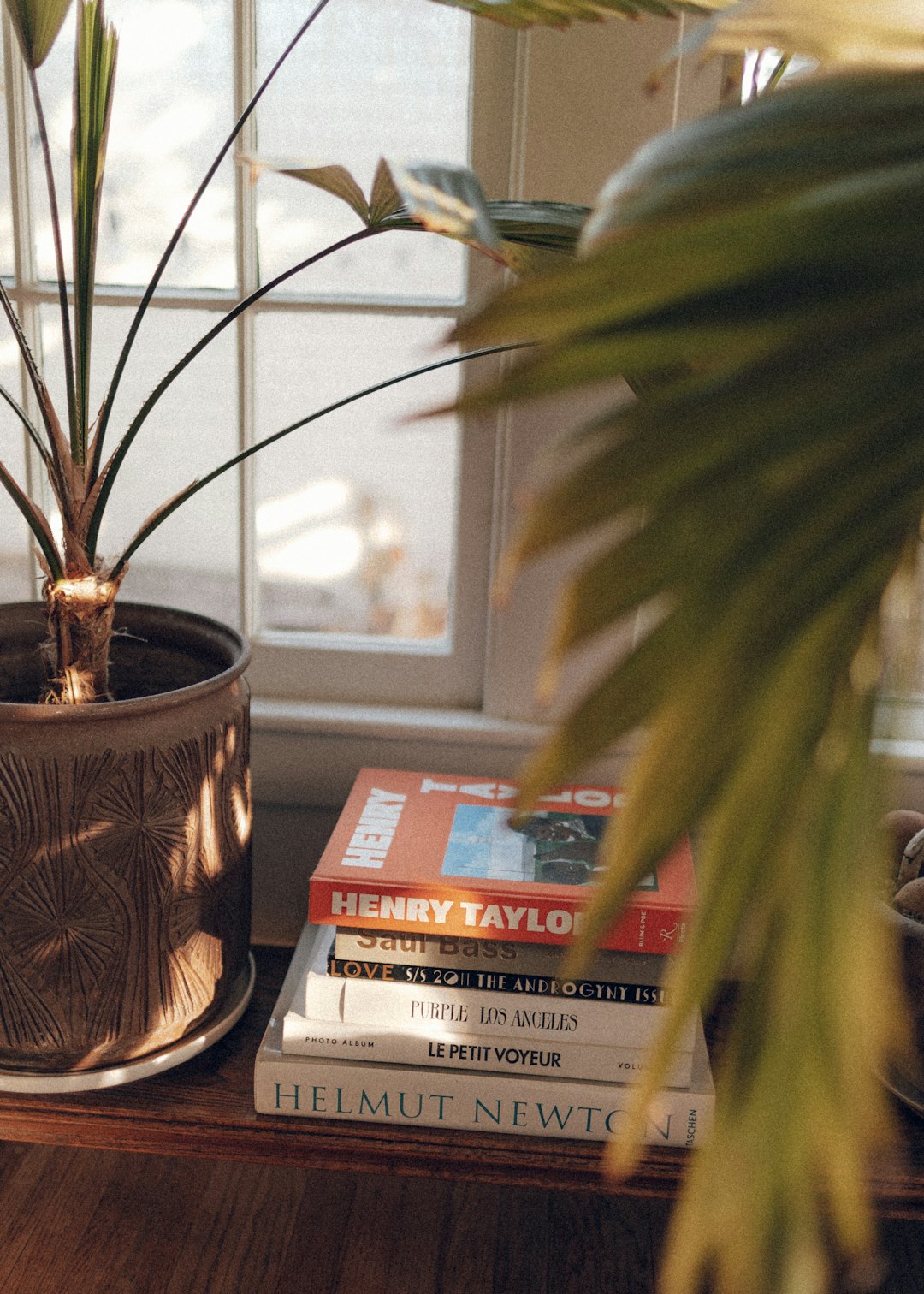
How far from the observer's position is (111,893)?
2.70ft

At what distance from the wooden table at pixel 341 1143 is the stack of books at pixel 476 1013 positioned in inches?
0.6

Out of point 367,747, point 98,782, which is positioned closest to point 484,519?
point 367,747

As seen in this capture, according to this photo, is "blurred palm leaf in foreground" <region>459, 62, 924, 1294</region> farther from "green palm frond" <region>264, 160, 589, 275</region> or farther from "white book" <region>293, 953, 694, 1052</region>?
"white book" <region>293, 953, 694, 1052</region>

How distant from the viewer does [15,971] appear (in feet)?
2.72

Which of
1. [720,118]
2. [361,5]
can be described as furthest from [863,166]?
[361,5]

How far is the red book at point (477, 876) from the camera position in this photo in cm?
88

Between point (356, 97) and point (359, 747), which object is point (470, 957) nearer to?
point (359, 747)

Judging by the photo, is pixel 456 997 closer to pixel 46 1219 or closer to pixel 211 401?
pixel 46 1219

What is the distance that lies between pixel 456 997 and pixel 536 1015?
0.21ft

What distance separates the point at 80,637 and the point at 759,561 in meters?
0.68

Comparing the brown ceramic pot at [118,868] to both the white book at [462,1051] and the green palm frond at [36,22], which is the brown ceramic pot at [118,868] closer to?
the white book at [462,1051]

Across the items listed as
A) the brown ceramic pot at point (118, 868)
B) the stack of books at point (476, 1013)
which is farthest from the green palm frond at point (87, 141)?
the stack of books at point (476, 1013)

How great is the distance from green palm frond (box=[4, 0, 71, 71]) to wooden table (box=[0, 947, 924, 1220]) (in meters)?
0.77

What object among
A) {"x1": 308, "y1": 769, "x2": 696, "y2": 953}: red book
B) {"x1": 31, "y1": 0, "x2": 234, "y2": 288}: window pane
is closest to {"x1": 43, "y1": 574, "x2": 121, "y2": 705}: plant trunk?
{"x1": 308, "y1": 769, "x2": 696, "y2": 953}: red book
